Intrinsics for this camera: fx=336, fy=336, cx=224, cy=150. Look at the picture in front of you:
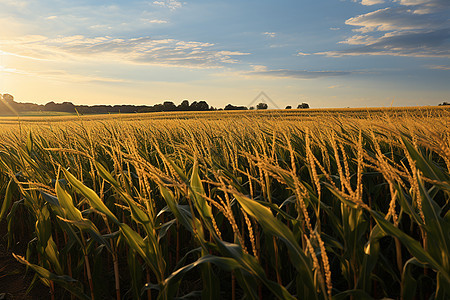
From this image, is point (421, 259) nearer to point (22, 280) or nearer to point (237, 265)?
point (237, 265)

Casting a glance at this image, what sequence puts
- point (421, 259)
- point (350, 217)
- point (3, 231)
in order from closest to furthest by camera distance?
point (421, 259)
point (350, 217)
point (3, 231)

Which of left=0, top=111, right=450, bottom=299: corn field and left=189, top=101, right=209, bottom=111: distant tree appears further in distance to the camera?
left=189, top=101, right=209, bottom=111: distant tree

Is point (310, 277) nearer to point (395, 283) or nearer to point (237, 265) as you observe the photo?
point (237, 265)

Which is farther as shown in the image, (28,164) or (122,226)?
(28,164)

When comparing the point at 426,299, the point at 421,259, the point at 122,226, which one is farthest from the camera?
the point at 426,299

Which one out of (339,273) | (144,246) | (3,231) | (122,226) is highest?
(122,226)

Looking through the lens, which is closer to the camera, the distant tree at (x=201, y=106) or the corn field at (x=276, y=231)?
the corn field at (x=276, y=231)

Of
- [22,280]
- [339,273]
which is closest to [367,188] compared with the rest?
[339,273]

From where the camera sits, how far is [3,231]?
4.20 metres

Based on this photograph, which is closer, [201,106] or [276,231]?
[276,231]

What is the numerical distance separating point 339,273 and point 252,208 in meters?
1.31

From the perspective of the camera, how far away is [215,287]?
62.1 inches

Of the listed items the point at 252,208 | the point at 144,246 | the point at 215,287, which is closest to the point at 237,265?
the point at 252,208

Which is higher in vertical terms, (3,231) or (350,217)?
(350,217)
